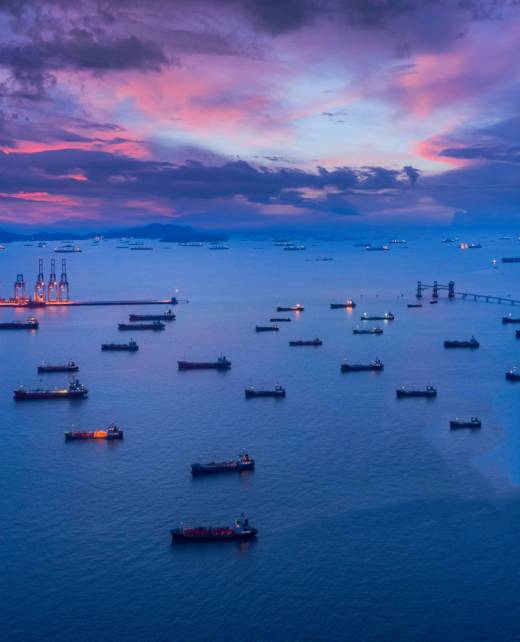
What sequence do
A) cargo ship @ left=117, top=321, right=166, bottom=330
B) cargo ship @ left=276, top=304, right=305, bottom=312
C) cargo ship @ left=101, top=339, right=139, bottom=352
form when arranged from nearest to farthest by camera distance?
cargo ship @ left=101, top=339, right=139, bottom=352 < cargo ship @ left=117, top=321, right=166, bottom=330 < cargo ship @ left=276, top=304, right=305, bottom=312

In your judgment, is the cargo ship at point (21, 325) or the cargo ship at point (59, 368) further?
the cargo ship at point (21, 325)

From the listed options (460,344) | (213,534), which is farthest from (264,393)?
(460,344)

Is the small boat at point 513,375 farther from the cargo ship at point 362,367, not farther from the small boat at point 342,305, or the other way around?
the small boat at point 342,305

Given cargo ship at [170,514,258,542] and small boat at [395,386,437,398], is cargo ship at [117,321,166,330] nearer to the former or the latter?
small boat at [395,386,437,398]

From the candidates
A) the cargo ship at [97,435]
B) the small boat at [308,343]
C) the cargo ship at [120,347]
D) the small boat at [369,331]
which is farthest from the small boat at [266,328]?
the cargo ship at [97,435]

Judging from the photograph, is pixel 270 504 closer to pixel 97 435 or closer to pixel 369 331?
pixel 97 435

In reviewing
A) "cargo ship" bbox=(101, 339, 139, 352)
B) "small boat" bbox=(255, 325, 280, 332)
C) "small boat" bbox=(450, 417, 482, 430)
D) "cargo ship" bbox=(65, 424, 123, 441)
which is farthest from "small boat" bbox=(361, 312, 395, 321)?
"cargo ship" bbox=(65, 424, 123, 441)
